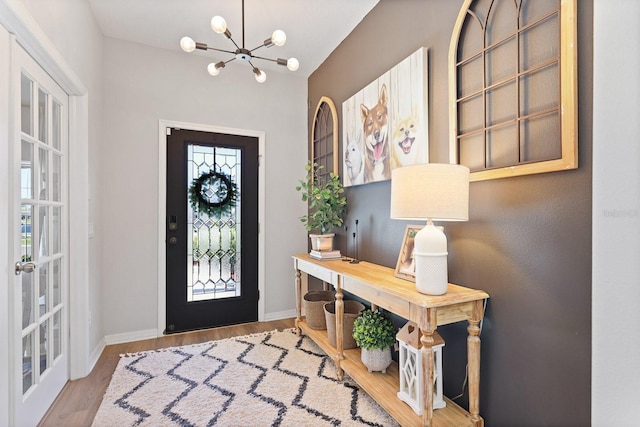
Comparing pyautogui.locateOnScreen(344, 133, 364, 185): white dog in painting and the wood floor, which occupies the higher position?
pyautogui.locateOnScreen(344, 133, 364, 185): white dog in painting

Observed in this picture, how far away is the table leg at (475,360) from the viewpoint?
148 centimetres

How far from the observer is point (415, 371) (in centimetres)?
161

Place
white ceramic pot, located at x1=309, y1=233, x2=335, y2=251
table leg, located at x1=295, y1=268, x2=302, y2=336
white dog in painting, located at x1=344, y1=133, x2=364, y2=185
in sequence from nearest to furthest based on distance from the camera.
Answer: white dog in painting, located at x1=344, y1=133, x2=364, y2=185
white ceramic pot, located at x1=309, y1=233, x2=335, y2=251
table leg, located at x1=295, y1=268, x2=302, y2=336

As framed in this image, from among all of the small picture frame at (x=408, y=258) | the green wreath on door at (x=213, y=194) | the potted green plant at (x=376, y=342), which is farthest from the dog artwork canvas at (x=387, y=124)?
the green wreath on door at (x=213, y=194)

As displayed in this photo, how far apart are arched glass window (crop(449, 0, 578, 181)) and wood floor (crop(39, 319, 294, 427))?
98.5 inches

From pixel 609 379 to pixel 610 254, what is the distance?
34 cm

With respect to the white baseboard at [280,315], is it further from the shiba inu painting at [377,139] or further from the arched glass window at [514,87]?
the arched glass window at [514,87]

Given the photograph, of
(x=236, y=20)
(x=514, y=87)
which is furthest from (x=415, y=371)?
(x=236, y=20)

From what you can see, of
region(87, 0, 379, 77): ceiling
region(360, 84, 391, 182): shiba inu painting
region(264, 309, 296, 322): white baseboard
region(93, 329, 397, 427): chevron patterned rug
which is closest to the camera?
region(93, 329, 397, 427): chevron patterned rug

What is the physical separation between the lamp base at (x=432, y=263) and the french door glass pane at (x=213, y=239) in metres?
2.25

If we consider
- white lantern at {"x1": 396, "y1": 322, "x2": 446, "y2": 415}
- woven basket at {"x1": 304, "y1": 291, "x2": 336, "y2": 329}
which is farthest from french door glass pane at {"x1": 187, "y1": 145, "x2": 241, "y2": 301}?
white lantern at {"x1": 396, "y1": 322, "x2": 446, "y2": 415}

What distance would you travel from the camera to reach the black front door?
3.07m

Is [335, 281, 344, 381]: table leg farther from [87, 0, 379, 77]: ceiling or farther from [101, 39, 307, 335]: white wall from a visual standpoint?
[87, 0, 379, 77]: ceiling

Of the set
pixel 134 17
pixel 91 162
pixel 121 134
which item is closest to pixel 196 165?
pixel 121 134
